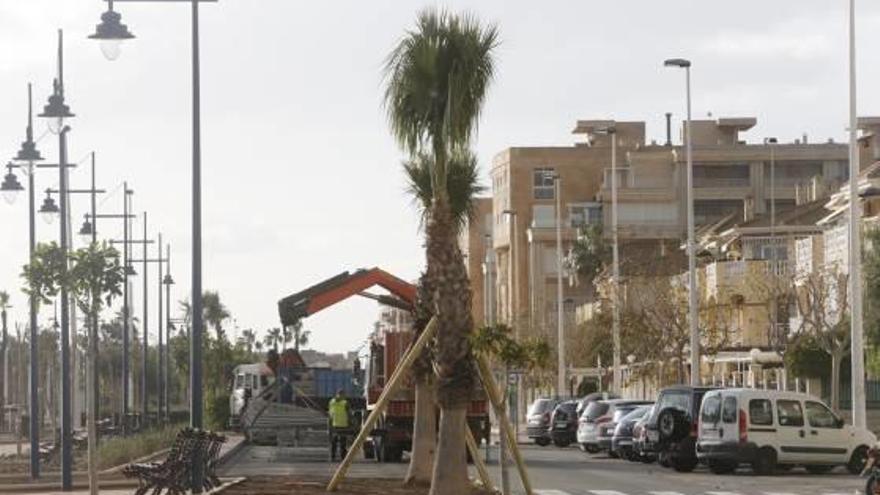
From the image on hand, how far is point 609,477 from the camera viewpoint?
40406mm

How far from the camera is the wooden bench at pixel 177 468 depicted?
1062 inches

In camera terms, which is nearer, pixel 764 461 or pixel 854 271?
pixel 764 461

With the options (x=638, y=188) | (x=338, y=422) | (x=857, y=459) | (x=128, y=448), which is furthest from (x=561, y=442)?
(x=638, y=188)

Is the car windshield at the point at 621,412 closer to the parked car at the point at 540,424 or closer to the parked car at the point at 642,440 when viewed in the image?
the parked car at the point at 642,440

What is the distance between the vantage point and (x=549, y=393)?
109 metres

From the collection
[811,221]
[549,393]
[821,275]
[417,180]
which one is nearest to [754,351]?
[821,275]

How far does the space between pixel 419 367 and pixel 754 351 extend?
161 feet

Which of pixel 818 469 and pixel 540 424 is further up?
pixel 540 424

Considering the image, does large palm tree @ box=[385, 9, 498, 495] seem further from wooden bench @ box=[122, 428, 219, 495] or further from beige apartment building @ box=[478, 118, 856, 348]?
beige apartment building @ box=[478, 118, 856, 348]

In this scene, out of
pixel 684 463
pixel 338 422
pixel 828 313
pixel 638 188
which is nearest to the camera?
pixel 684 463

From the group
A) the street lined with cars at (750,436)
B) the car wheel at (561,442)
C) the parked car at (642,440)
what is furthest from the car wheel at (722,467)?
the car wheel at (561,442)

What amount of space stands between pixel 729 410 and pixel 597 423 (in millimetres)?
13958

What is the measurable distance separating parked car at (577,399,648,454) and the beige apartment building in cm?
7332

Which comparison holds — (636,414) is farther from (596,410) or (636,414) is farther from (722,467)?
(722,467)
